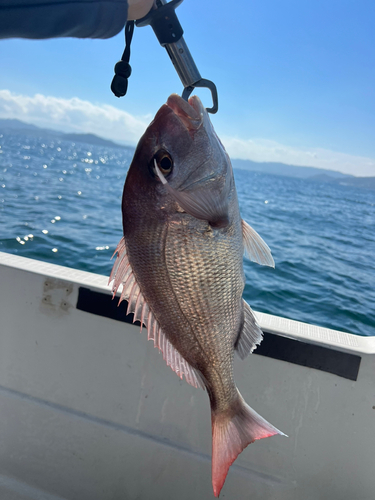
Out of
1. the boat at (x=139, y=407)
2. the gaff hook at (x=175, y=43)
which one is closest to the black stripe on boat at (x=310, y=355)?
the boat at (x=139, y=407)

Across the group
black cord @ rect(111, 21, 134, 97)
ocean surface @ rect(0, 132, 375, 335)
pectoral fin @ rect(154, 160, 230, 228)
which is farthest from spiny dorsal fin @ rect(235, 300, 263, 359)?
ocean surface @ rect(0, 132, 375, 335)

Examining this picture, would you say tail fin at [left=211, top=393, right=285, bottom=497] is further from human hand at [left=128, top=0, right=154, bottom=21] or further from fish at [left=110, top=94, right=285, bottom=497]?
human hand at [left=128, top=0, right=154, bottom=21]

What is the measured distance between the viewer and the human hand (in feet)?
3.96

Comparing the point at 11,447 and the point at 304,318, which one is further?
the point at 304,318

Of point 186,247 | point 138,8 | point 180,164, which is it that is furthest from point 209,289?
point 138,8

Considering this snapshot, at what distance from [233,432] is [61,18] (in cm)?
139

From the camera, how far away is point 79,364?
2326 millimetres

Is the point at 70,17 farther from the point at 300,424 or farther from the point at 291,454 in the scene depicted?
the point at 291,454

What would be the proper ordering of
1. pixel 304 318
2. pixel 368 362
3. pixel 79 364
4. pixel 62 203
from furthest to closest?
pixel 62 203 → pixel 304 318 → pixel 79 364 → pixel 368 362

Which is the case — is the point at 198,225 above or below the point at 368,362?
above

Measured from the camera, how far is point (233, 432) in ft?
4.37

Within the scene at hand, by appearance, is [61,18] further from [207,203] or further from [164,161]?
[207,203]

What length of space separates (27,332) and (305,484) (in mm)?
1854

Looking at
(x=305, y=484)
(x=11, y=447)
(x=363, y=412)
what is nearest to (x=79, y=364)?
(x=11, y=447)
